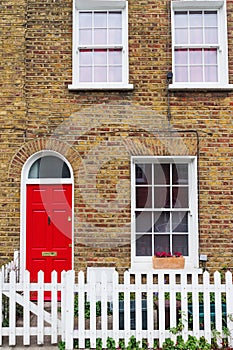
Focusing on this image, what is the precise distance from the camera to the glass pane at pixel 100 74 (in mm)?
8656

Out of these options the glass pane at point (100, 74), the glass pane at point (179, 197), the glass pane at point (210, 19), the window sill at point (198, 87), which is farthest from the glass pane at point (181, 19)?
the glass pane at point (179, 197)

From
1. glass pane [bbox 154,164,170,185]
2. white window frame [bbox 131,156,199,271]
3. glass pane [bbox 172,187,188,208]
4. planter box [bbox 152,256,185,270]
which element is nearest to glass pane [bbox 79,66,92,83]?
white window frame [bbox 131,156,199,271]

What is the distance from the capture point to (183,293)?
6.13 m

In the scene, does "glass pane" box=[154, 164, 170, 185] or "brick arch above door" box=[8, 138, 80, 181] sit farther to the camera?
"glass pane" box=[154, 164, 170, 185]

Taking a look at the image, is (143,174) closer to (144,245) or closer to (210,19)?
(144,245)

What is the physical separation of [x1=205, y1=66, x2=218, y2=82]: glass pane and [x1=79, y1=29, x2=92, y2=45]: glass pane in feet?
8.32

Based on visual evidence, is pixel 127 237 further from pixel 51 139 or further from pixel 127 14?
pixel 127 14

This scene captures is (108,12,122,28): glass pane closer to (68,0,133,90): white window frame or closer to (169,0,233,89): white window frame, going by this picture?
(68,0,133,90): white window frame

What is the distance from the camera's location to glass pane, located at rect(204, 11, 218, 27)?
28.8 ft

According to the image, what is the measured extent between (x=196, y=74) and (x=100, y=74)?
6.62ft

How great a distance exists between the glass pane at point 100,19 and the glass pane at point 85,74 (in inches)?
37.0

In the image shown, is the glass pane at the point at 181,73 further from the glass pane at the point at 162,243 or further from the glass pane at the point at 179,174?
the glass pane at the point at 162,243

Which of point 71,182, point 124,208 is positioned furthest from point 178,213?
point 71,182

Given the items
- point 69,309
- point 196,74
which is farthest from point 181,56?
point 69,309
